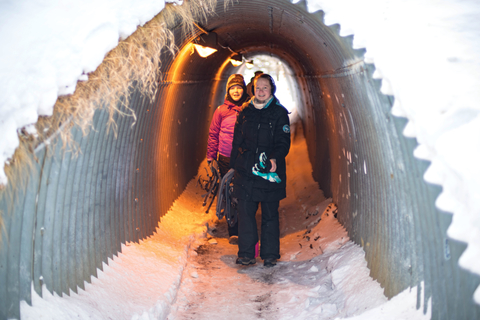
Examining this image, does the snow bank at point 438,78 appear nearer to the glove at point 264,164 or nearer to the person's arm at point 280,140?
the person's arm at point 280,140

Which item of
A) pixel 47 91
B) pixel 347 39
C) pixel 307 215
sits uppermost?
pixel 347 39

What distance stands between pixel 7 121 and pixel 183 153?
17.9 feet

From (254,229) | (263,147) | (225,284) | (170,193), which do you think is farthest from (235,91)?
(225,284)

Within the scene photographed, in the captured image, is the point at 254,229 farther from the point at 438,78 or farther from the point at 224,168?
the point at 438,78

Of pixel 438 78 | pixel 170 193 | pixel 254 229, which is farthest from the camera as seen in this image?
pixel 170 193

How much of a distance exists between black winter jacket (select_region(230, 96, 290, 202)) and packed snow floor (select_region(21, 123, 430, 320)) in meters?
0.89

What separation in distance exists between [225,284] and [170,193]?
2.55 m

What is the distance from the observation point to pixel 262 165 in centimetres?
452

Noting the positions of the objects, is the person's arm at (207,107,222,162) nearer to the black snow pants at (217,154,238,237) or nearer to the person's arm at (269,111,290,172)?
the black snow pants at (217,154,238,237)

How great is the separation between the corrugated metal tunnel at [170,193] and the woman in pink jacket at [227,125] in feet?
2.60

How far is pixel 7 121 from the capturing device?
2.49 m

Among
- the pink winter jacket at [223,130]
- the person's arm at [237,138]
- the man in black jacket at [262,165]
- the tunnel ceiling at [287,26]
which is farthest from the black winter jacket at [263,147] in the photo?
the pink winter jacket at [223,130]

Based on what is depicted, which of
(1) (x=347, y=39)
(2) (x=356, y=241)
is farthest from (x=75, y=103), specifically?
(2) (x=356, y=241)

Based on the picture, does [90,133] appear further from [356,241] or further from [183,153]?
[183,153]
